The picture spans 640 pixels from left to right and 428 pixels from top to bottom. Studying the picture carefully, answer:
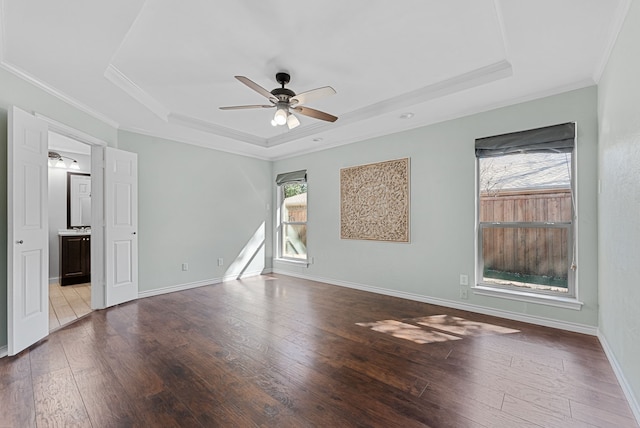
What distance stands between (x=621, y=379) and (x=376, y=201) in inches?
122

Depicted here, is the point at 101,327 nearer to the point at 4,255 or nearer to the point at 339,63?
the point at 4,255

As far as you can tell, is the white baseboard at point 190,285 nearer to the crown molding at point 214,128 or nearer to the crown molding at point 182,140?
the crown molding at point 182,140

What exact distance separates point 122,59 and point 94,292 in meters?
2.87

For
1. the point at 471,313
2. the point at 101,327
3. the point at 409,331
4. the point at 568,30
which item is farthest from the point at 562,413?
the point at 101,327

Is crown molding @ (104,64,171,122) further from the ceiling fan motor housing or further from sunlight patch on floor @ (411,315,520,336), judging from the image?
sunlight patch on floor @ (411,315,520,336)

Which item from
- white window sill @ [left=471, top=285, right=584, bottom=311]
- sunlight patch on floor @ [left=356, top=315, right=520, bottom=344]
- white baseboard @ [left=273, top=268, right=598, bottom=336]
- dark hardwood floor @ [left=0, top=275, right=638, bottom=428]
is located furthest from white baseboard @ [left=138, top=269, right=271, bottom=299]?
white window sill @ [left=471, top=285, right=584, bottom=311]

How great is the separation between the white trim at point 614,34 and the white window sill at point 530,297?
214 centimetres

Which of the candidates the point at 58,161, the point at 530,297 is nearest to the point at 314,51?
the point at 530,297

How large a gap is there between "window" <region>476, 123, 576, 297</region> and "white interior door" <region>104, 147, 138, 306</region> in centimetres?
455

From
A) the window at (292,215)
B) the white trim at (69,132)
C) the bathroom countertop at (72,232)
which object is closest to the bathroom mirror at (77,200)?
the bathroom countertop at (72,232)

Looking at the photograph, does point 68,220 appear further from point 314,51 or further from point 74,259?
point 314,51

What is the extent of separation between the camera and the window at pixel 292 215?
5723mm

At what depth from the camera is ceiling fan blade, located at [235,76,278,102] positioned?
7.55 feet

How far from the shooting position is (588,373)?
2.17 meters
